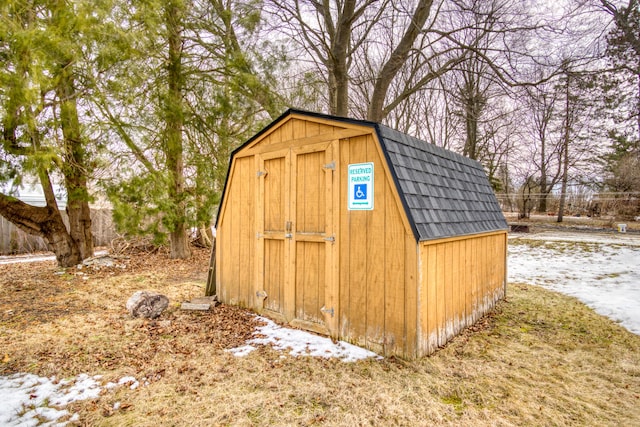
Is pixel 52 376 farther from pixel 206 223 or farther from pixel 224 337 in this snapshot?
pixel 206 223

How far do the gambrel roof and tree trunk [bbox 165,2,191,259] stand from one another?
3575 millimetres

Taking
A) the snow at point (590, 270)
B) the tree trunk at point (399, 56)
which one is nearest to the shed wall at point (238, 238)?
the snow at point (590, 270)

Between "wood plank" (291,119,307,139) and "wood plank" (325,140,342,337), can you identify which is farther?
"wood plank" (291,119,307,139)

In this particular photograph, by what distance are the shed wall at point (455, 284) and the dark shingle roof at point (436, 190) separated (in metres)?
0.18

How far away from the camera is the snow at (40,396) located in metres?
2.30

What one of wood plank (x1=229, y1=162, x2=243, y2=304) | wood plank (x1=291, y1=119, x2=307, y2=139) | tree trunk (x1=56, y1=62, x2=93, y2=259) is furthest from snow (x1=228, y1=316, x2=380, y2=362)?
tree trunk (x1=56, y1=62, x2=93, y2=259)

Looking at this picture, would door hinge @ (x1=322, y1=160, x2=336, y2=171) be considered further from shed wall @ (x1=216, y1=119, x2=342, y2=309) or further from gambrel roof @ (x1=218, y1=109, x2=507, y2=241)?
shed wall @ (x1=216, y1=119, x2=342, y2=309)

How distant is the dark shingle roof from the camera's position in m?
3.30

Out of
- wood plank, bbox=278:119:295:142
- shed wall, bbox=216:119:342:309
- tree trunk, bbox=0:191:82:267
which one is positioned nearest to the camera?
wood plank, bbox=278:119:295:142

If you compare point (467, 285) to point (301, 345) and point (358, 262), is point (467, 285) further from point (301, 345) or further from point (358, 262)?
point (301, 345)

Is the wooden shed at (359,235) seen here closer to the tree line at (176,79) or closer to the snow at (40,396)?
the snow at (40,396)

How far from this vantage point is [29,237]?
10648mm

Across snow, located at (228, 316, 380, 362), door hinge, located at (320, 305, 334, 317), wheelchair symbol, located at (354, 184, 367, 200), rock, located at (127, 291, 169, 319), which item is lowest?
snow, located at (228, 316, 380, 362)

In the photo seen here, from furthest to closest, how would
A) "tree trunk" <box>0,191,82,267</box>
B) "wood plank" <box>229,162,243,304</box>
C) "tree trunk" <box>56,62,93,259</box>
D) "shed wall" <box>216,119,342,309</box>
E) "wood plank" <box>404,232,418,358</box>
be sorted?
"tree trunk" <box>0,191,82,267</box>
"tree trunk" <box>56,62,93,259</box>
"wood plank" <box>229,162,243,304</box>
"shed wall" <box>216,119,342,309</box>
"wood plank" <box>404,232,418,358</box>
